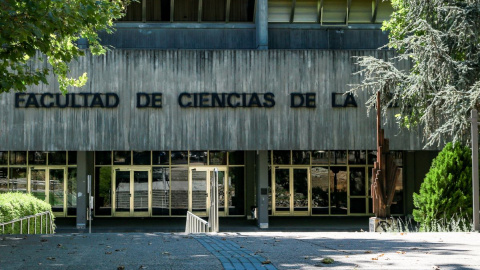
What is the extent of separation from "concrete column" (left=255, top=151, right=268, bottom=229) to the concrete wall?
1.11 metres

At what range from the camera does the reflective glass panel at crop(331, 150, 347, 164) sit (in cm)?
3409

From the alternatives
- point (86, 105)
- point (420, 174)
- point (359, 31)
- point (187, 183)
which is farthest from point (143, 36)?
point (420, 174)

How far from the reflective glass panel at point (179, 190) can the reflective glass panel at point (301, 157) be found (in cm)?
557

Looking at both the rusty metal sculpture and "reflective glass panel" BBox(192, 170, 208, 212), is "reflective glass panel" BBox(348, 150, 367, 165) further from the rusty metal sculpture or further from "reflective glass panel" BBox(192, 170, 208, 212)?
the rusty metal sculpture

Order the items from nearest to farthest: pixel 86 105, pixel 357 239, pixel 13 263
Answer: pixel 13 263, pixel 357 239, pixel 86 105

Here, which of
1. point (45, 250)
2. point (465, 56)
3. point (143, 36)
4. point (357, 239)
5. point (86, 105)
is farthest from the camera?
point (143, 36)

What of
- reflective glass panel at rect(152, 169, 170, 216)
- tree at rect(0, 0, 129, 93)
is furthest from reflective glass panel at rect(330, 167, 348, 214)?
tree at rect(0, 0, 129, 93)

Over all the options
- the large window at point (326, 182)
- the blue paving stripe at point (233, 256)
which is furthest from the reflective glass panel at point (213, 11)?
the blue paving stripe at point (233, 256)

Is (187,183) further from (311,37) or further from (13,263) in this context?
(13,263)

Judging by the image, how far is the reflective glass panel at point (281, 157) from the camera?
3378 cm

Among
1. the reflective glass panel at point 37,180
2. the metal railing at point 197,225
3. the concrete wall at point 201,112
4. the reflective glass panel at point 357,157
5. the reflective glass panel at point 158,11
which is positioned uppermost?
the reflective glass panel at point 158,11

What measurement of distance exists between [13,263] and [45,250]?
168 centimetres

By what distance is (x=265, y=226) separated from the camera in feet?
94.8

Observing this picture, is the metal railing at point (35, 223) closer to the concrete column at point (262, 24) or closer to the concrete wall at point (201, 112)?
the concrete wall at point (201, 112)
